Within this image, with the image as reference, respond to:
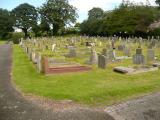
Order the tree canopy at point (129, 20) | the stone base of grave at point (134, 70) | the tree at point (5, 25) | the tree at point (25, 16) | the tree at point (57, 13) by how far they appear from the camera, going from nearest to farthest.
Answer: the stone base of grave at point (134, 70) → the tree canopy at point (129, 20) → the tree at point (57, 13) → the tree at point (5, 25) → the tree at point (25, 16)

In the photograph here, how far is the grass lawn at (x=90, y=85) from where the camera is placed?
12.5 meters

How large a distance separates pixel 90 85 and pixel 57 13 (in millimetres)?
77418

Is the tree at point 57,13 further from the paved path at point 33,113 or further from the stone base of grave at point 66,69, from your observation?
the paved path at point 33,113

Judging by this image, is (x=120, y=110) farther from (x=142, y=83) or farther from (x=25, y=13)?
(x=25, y=13)

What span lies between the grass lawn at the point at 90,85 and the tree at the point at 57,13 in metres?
71.2

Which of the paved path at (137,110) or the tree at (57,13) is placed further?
the tree at (57,13)

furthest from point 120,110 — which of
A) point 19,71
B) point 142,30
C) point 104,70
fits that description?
point 142,30

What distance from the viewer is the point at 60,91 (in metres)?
13.5

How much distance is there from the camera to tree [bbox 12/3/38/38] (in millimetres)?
101562

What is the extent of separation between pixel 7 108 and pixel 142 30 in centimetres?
5300

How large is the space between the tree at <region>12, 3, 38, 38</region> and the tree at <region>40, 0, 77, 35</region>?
9.12m

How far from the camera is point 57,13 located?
90375mm

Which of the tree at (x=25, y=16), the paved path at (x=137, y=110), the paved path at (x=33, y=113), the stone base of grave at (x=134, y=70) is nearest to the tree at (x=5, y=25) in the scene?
the tree at (x=25, y=16)

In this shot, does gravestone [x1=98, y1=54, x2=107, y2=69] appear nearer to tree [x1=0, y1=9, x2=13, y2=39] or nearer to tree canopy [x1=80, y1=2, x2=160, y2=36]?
tree canopy [x1=80, y1=2, x2=160, y2=36]
